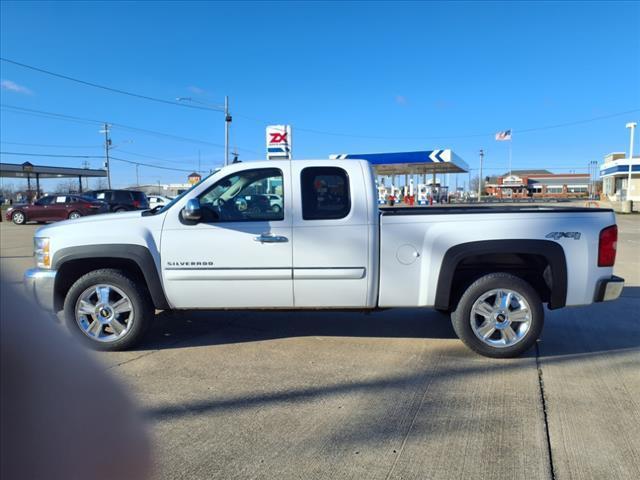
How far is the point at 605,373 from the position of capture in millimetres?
4531

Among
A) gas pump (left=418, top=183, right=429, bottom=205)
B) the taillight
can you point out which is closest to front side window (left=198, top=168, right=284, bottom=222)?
the taillight

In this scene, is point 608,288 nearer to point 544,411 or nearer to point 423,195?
point 544,411

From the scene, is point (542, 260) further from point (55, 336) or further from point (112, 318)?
point (55, 336)

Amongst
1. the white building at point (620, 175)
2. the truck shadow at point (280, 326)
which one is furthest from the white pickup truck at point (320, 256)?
the white building at point (620, 175)

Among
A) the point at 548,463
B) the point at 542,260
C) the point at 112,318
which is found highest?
the point at 542,260

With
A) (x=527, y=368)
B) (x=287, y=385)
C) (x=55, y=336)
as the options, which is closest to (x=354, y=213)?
(x=287, y=385)

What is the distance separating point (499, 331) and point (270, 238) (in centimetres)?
237

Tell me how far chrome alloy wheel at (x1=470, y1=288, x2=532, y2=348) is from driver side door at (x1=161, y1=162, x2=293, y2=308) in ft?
5.96

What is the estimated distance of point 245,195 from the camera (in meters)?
5.05

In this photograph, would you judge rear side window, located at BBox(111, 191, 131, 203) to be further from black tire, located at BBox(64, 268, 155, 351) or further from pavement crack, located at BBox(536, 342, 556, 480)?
pavement crack, located at BBox(536, 342, 556, 480)

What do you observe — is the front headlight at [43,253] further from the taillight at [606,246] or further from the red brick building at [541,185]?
the red brick building at [541,185]

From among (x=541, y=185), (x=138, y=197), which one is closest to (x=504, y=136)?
(x=138, y=197)

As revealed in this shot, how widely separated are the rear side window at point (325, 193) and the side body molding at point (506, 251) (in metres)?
1.08

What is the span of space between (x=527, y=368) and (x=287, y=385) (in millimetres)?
2228
